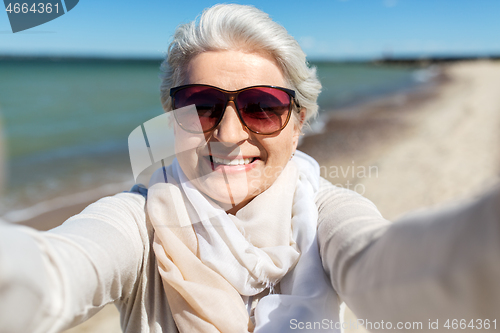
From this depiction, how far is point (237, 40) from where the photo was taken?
4.94ft

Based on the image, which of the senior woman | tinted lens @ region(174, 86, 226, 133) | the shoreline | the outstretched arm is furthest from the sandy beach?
tinted lens @ region(174, 86, 226, 133)

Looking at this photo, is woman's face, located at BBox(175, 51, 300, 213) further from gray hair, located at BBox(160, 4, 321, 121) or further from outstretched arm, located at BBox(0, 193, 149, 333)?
outstretched arm, located at BBox(0, 193, 149, 333)

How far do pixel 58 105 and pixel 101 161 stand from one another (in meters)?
10.0

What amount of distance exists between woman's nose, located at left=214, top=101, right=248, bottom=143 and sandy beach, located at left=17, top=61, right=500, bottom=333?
108cm

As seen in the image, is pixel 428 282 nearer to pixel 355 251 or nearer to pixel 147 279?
pixel 355 251

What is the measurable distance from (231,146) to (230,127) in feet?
0.33

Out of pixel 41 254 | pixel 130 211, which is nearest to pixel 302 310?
pixel 130 211

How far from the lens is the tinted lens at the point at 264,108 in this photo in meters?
1.50

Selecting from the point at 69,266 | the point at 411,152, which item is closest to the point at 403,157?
the point at 411,152

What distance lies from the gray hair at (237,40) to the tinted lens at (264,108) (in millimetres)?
179

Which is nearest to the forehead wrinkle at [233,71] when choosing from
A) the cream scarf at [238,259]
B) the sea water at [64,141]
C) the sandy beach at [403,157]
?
the cream scarf at [238,259]

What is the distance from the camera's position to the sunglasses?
4.88 feet

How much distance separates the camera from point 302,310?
1.31 metres

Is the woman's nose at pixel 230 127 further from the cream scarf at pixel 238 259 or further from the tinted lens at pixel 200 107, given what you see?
the cream scarf at pixel 238 259
